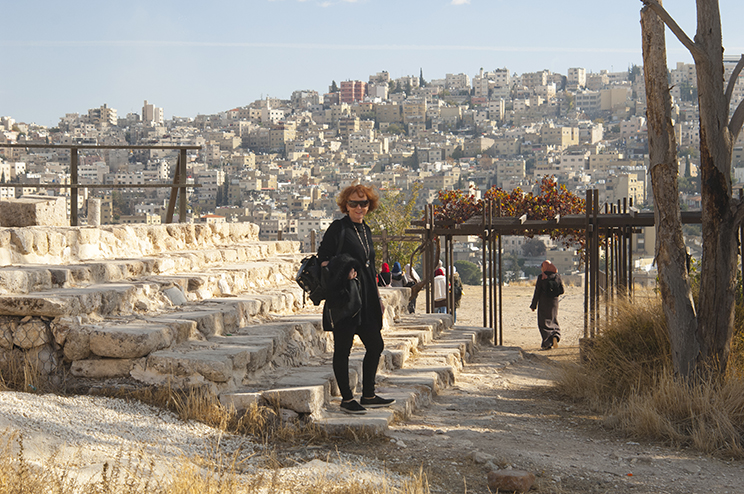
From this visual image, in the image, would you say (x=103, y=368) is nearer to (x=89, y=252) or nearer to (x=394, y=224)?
(x=89, y=252)

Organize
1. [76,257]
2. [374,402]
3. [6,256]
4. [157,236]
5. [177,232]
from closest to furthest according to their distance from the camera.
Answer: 1. [374,402]
2. [6,256]
3. [76,257]
4. [157,236]
5. [177,232]

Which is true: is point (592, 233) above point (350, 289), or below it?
above

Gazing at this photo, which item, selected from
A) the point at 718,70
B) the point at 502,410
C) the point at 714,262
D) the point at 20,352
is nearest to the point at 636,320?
the point at 714,262

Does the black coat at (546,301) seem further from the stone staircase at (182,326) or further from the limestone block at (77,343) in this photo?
the limestone block at (77,343)

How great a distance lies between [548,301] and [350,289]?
23.8 ft

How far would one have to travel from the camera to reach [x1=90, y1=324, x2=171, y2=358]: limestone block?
456cm

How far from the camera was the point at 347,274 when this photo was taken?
4598mm

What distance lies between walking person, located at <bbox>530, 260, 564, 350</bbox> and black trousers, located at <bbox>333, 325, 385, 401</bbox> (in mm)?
6758

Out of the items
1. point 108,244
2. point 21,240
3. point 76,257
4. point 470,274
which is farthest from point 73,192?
point 470,274

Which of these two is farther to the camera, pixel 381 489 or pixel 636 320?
pixel 636 320

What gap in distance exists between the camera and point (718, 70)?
224 inches

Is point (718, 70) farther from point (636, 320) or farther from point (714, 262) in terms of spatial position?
point (636, 320)

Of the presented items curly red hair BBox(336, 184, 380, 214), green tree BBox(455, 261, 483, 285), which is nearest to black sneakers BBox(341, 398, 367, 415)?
curly red hair BBox(336, 184, 380, 214)

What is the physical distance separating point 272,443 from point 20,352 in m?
1.90
